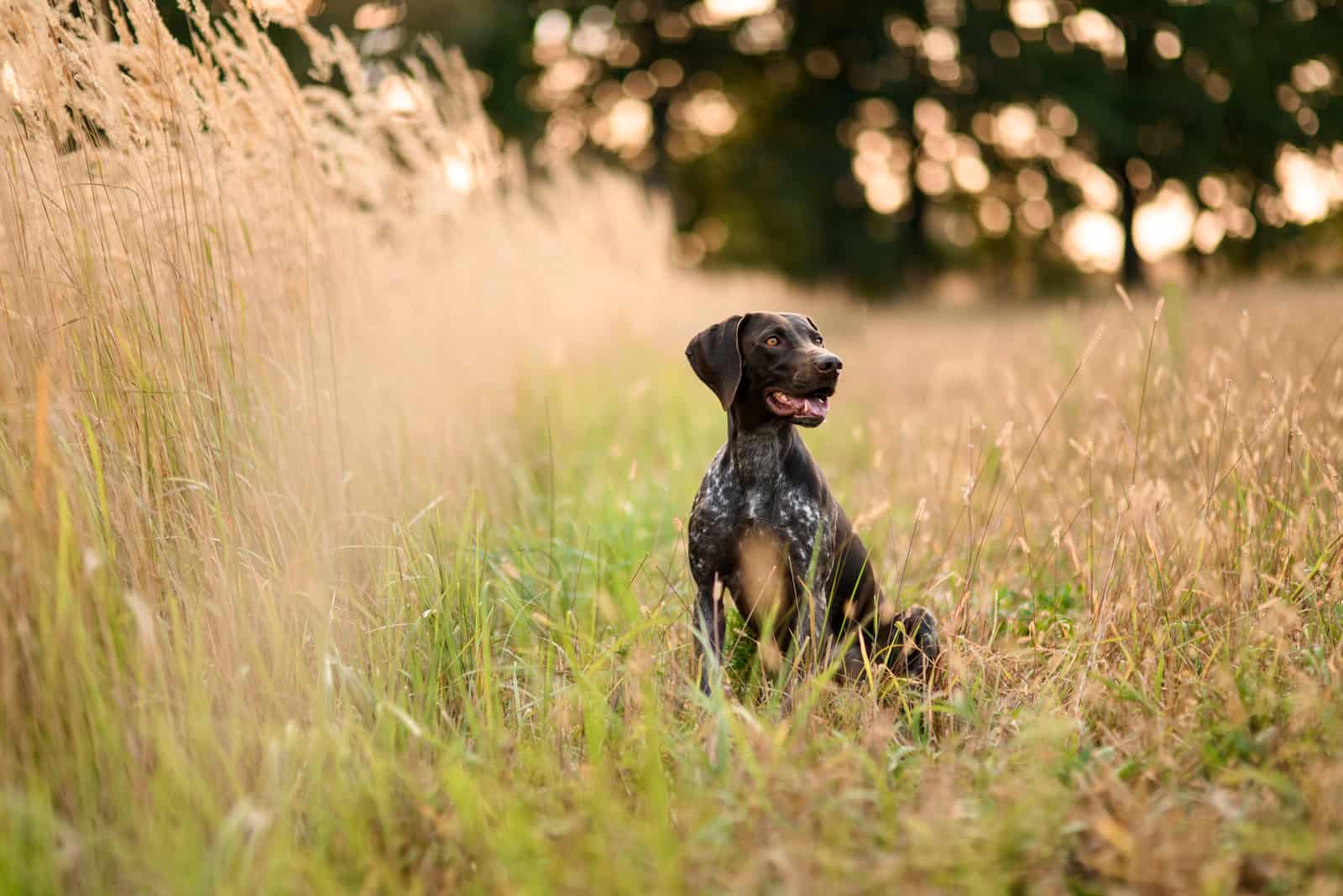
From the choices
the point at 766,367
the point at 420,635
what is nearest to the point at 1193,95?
the point at 766,367

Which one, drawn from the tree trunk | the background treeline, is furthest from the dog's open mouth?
the tree trunk

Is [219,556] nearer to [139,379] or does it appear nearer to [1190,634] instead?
[139,379]

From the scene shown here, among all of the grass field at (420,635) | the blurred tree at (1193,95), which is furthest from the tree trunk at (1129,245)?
the grass field at (420,635)

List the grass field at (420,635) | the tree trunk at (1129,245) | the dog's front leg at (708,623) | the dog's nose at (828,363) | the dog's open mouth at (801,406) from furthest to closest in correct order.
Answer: the tree trunk at (1129,245) → the dog's open mouth at (801,406) → the dog's nose at (828,363) → the dog's front leg at (708,623) → the grass field at (420,635)

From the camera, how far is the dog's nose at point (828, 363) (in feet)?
9.41

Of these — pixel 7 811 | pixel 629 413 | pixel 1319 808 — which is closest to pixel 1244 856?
pixel 1319 808

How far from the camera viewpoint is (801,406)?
298 centimetres

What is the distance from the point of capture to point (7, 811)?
5.75 feet

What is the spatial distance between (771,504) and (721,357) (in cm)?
50

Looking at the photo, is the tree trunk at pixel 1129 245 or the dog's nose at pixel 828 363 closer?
the dog's nose at pixel 828 363

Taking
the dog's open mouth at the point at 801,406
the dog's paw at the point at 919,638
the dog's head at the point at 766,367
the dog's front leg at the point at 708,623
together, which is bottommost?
the dog's paw at the point at 919,638

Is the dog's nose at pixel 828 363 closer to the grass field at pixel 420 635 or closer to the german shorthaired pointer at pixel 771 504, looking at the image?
the german shorthaired pointer at pixel 771 504

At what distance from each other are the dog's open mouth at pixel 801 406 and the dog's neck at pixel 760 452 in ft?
0.26

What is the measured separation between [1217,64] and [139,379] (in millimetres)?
24773
